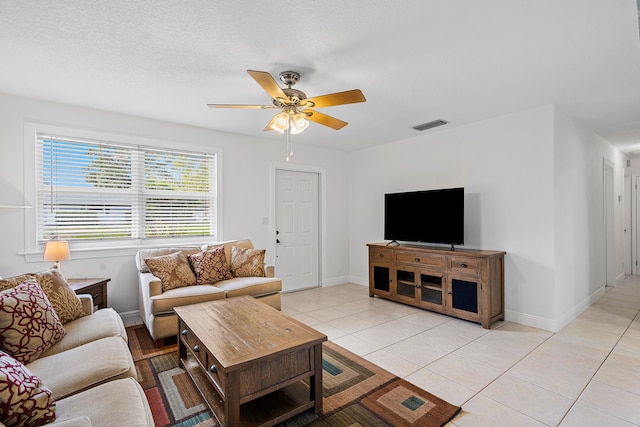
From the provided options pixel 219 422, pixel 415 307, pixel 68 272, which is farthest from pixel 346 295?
pixel 68 272

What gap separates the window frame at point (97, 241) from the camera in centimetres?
325

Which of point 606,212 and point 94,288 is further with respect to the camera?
point 606,212

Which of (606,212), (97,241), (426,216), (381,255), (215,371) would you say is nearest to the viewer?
(215,371)

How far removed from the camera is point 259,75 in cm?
208

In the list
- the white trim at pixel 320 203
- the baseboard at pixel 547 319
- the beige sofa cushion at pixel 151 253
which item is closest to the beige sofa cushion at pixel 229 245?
the beige sofa cushion at pixel 151 253

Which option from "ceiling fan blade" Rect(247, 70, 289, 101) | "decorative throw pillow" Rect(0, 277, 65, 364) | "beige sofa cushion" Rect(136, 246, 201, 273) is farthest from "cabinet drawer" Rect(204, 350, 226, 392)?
"beige sofa cushion" Rect(136, 246, 201, 273)

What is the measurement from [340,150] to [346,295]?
2.55 metres

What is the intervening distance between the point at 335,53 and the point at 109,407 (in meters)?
2.45

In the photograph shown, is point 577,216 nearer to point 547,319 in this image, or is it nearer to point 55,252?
point 547,319

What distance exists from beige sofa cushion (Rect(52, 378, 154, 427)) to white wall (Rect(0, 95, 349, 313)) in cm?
257

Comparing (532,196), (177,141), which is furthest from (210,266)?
(532,196)

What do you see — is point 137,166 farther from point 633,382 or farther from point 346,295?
point 633,382

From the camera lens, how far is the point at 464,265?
11.9 feet

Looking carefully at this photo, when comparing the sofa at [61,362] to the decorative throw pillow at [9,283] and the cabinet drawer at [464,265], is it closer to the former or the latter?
the decorative throw pillow at [9,283]
